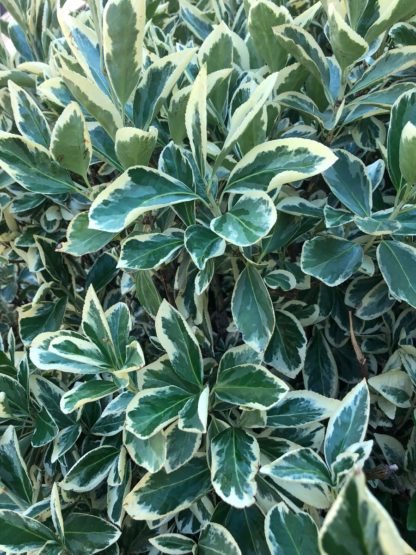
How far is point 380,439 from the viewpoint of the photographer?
0.98m

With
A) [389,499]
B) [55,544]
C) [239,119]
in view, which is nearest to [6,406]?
[55,544]

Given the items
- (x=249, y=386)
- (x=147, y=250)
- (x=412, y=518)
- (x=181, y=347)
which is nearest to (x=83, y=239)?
(x=147, y=250)

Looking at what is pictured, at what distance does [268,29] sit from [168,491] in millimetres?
727

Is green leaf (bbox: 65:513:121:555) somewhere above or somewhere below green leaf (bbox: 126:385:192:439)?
below

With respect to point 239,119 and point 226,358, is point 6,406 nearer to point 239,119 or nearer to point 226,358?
point 226,358

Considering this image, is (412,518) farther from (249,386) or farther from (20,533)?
(20,533)

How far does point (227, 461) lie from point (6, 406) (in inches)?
14.9

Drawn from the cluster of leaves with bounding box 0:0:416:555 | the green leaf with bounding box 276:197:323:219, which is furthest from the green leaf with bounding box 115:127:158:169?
the green leaf with bounding box 276:197:323:219

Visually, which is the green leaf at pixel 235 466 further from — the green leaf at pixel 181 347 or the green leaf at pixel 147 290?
the green leaf at pixel 147 290

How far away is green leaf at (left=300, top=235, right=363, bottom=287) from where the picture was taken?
81 cm

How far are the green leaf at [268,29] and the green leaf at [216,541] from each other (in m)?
0.73

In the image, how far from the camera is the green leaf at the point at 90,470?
84 centimetres

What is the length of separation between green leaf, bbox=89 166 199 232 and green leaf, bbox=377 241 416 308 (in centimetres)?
30

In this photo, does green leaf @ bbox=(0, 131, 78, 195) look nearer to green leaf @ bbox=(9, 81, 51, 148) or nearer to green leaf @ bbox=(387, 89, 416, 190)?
green leaf @ bbox=(9, 81, 51, 148)
